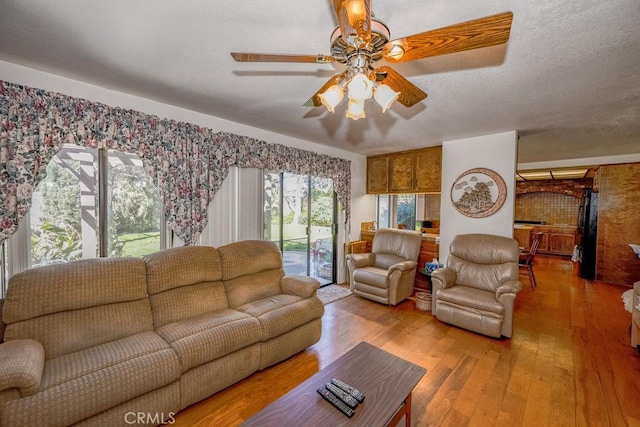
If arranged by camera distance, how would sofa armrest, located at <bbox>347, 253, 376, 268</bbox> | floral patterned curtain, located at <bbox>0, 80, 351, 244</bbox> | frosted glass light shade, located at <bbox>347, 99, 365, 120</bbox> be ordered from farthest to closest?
1. sofa armrest, located at <bbox>347, 253, 376, 268</bbox>
2. floral patterned curtain, located at <bbox>0, 80, 351, 244</bbox>
3. frosted glass light shade, located at <bbox>347, 99, 365, 120</bbox>

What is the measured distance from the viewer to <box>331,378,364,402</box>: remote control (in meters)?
1.41

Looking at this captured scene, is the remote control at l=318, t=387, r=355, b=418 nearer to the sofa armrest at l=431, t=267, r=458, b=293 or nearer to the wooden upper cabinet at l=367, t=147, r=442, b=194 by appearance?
the sofa armrest at l=431, t=267, r=458, b=293

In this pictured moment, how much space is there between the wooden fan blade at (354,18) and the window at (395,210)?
15.8 ft

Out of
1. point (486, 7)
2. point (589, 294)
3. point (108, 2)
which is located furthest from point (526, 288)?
point (108, 2)

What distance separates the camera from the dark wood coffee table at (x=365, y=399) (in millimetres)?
1289

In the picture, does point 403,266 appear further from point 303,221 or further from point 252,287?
point 252,287

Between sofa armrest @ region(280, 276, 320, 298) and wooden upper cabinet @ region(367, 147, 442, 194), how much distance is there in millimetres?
2789

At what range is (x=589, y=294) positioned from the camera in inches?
170

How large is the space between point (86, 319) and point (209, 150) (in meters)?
1.95

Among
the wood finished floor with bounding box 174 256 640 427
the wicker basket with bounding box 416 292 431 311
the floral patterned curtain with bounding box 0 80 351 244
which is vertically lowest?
the wood finished floor with bounding box 174 256 640 427

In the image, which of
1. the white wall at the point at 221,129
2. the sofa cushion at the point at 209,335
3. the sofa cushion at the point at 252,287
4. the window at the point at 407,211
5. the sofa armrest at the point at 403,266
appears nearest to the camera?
the sofa cushion at the point at 209,335

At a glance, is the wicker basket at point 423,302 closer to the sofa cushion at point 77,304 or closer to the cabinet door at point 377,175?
the cabinet door at point 377,175

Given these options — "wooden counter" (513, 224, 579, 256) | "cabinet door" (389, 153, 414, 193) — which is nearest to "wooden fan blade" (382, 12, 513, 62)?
"cabinet door" (389, 153, 414, 193)

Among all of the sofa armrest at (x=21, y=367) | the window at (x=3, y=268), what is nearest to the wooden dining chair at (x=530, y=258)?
the sofa armrest at (x=21, y=367)
